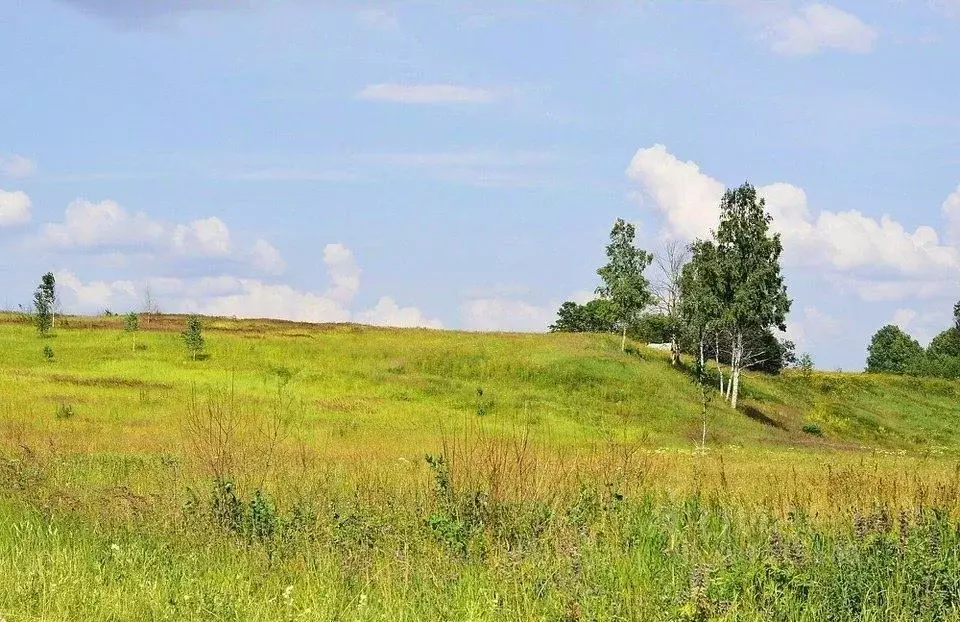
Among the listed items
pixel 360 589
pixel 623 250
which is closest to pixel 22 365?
pixel 623 250

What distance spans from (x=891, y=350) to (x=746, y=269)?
111 meters

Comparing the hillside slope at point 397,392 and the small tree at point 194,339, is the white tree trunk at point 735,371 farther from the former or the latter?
the small tree at point 194,339

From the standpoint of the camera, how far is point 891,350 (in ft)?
546

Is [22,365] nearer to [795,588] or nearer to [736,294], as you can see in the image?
[736,294]

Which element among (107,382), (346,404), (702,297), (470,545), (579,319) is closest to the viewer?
(470,545)

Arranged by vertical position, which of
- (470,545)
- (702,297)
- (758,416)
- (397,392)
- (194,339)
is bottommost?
(758,416)

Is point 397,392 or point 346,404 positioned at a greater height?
point 397,392

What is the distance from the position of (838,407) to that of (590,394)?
3025 centimetres

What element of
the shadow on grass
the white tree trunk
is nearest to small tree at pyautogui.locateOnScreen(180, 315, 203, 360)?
the white tree trunk

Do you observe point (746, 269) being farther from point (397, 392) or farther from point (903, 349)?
point (903, 349)

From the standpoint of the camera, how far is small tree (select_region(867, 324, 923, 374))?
16225 centimetres

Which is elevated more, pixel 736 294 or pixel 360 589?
pixel 736 294

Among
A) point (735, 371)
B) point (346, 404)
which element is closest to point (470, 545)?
point (346, 404)

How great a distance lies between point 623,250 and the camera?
8238 cm
